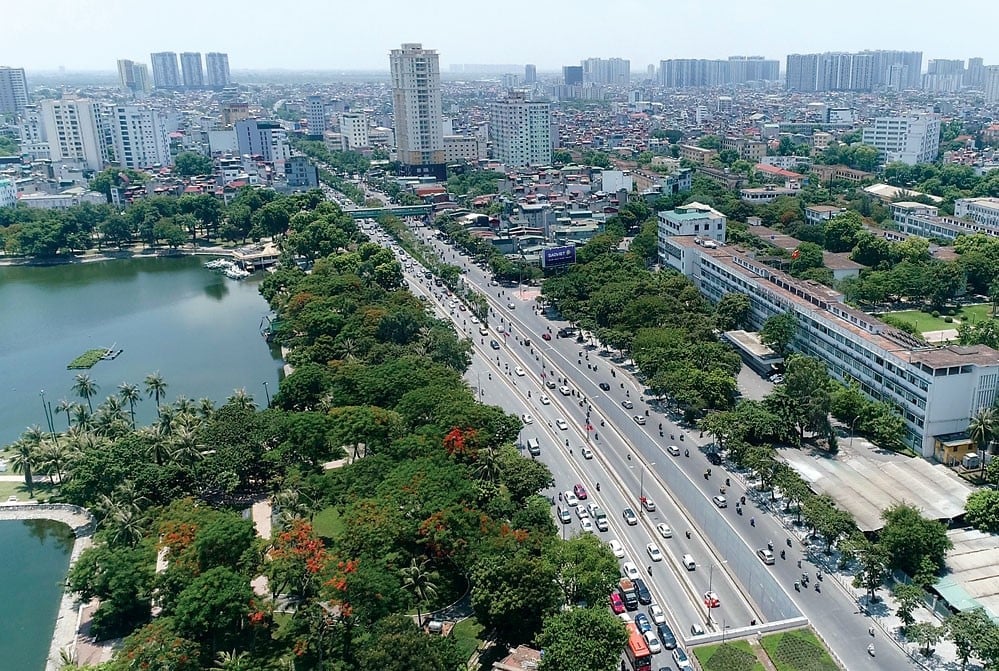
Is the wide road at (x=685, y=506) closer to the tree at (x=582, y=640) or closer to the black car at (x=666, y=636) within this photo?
the black car at (x=666, y=636)

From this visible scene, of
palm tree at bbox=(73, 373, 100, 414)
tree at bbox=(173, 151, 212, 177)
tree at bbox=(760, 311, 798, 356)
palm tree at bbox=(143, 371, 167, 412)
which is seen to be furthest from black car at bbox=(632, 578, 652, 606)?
tree at bbox=(173, 151, 212, 177)

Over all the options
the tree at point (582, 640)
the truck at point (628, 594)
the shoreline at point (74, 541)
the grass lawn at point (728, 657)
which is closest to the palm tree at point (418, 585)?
the tree at point (582, 640)

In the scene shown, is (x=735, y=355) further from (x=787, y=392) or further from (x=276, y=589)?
(x=276, y=589)

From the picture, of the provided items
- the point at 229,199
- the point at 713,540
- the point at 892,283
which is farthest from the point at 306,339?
the point at 229,199

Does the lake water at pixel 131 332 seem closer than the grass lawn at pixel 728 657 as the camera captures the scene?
No

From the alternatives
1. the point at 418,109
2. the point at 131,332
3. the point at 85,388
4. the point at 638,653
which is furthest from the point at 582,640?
the point at 418,109

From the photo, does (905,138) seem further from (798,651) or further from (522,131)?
(798,651)
